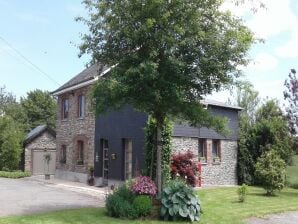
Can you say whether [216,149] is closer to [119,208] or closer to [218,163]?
[218,163]

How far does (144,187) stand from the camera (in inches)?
556

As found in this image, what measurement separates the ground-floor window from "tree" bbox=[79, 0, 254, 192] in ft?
31.4

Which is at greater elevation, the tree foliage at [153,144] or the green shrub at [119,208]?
the tree foliage at [153,144]

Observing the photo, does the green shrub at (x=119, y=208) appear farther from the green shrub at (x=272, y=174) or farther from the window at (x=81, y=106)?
the window at (x=81, y=106)

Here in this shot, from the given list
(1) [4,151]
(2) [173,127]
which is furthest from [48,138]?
(2) [173,127]

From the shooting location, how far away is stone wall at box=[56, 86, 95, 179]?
89.7 feet

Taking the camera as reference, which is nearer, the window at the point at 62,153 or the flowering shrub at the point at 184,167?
the flowering shrub at the point at 184,167

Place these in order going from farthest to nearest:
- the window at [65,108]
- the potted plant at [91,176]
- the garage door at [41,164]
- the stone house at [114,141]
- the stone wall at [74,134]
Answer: the garage door at [41,164] < the window at [65,108] < the stone wall at [74,134] < the potted plant at [91,176] < the stone house at [114,141]

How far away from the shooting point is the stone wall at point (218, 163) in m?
24.5

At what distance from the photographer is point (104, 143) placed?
26219 mm

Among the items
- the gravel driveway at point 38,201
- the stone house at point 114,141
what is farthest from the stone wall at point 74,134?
the gravel driveway at point 38,201

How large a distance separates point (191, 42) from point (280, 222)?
6084 millimetres

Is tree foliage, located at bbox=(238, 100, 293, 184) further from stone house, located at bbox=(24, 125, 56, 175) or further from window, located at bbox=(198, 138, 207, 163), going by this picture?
stone house, located at bbox=(24, 125, 56, 175)

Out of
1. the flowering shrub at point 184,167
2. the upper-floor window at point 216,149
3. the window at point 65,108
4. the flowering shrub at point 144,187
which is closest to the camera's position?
the flowering shrub at point 144,187
